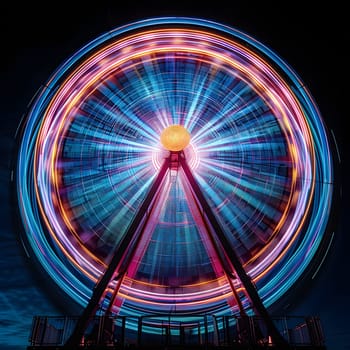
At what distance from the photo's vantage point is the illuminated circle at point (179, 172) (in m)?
9.91

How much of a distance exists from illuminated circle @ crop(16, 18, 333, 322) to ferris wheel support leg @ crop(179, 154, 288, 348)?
922mm

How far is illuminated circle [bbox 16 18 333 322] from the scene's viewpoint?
9.91 metres

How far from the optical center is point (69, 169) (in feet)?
37.7

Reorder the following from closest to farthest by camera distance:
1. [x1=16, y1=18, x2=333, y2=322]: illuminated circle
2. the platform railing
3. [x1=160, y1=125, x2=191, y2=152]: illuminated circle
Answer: the platform railing < [x1=16, y1=18, x2=333, y2=322]: illuminated circle < [x1=160, y1=125, x2=191, y2=152]: illuminated circle

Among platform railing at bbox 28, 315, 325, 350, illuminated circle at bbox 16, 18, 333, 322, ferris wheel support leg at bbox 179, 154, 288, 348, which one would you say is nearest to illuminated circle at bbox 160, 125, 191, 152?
Result: ferris wheel support leg at bbox 179, 154, 288, 348

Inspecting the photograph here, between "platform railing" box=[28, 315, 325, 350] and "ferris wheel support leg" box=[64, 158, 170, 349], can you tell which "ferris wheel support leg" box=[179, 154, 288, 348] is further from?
"ferris wheel support leg" box=[64, 158, 170, 349]

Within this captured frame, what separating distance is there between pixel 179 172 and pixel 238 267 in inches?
163

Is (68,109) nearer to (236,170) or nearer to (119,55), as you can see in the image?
(119,55)

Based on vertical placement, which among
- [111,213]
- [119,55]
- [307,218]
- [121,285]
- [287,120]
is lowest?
[121,285]

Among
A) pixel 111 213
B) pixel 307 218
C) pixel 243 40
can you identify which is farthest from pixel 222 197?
pixel 243 40

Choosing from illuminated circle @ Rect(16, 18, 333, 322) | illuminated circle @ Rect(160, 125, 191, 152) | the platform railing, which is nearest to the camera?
the platform railing

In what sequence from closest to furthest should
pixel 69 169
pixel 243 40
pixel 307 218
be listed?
pixel 307 218
pixel 243 40
pixel 69 169

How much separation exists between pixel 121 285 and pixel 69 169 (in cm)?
439

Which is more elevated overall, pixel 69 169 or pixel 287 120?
pixel 287 120
